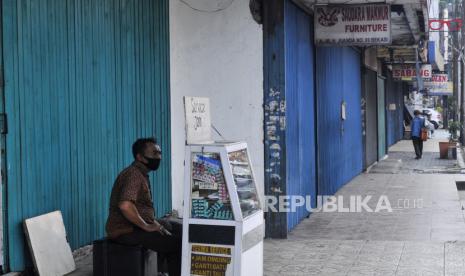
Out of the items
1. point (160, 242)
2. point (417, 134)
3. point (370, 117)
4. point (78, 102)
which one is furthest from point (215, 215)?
point (417, 134)

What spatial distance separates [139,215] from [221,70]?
146 inches

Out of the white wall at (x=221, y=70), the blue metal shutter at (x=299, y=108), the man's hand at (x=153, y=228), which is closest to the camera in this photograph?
the man's hand at (x=153, y=228)

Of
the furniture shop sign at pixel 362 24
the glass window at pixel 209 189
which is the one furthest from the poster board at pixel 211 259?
the furniture shop sign at pixel 362 24

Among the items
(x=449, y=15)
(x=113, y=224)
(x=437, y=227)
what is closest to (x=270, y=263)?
(x=113, y=224)

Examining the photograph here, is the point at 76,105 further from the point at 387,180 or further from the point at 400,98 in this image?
the point at 400,98

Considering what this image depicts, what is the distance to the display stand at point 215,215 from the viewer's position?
6.12m

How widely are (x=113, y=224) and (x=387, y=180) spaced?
467 inches

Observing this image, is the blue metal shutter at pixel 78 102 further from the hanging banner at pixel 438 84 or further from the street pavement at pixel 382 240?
the hanging banner at pixel 438 84

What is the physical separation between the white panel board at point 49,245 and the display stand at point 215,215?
4.85 feet

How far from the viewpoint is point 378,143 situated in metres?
23.7

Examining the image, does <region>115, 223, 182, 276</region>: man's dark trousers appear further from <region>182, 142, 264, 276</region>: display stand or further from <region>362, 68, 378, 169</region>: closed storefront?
<region>362, 68, 378, 169</region>: closed storefront

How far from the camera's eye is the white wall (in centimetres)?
967

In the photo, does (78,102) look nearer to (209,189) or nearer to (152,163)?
(152,163)

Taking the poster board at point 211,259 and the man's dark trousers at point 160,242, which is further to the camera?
the man's dark trousers at point 160,242
